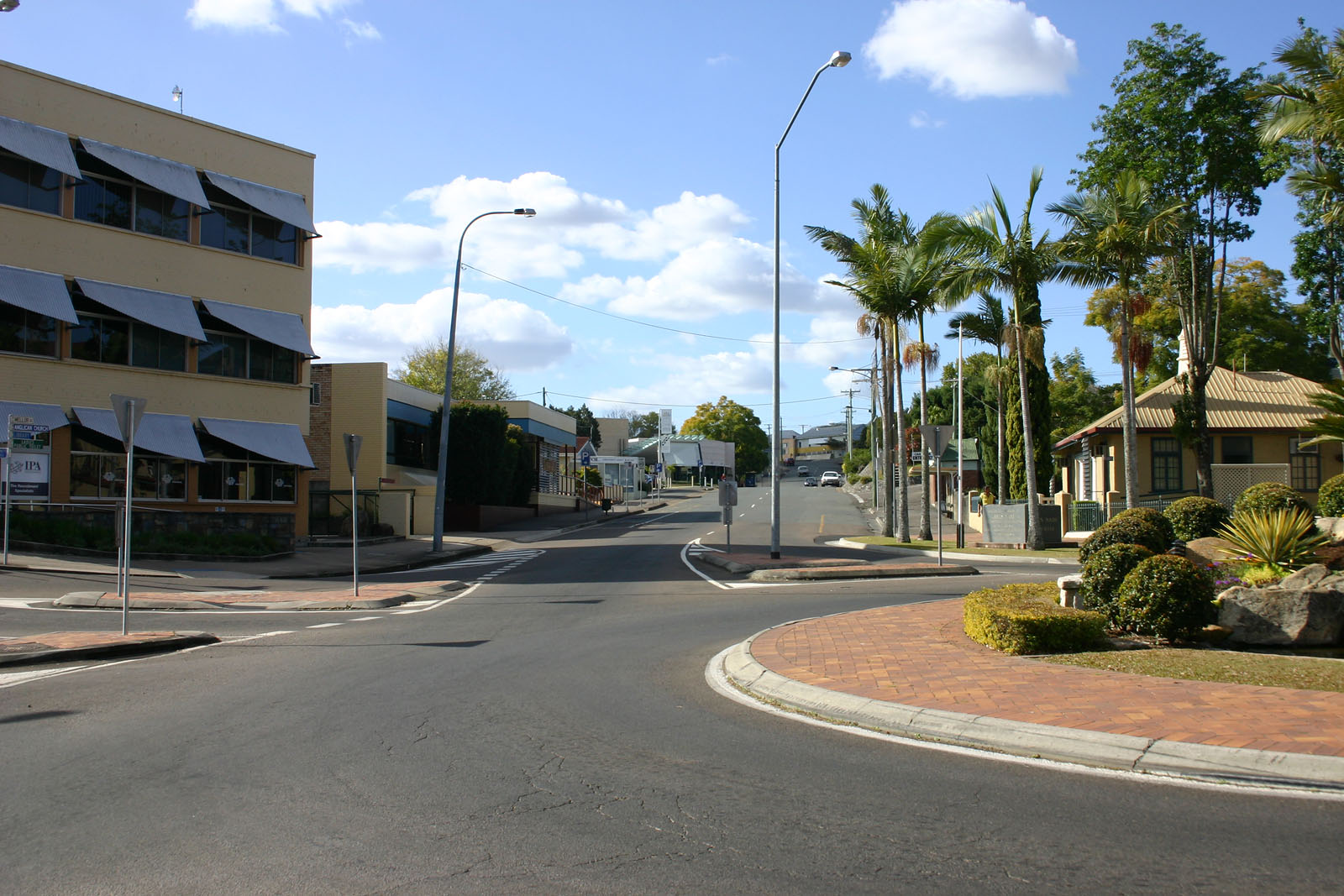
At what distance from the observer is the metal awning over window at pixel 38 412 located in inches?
958

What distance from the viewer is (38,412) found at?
2480 centimetres

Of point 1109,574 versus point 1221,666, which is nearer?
point 1221,666

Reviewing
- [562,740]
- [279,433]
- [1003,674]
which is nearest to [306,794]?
[562,740]

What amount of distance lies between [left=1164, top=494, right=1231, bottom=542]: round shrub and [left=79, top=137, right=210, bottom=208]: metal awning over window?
25.1 metres

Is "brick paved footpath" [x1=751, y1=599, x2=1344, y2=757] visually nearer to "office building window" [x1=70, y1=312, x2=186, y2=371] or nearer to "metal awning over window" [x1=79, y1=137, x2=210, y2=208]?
"office building window" [x1=70, y1=312, x2=186, y2=371]

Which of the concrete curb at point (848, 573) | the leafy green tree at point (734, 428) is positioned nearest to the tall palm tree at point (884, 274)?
the concrete curb at point (848, 573)

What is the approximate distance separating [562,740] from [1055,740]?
341 cm

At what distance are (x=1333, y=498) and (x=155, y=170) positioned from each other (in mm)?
28204

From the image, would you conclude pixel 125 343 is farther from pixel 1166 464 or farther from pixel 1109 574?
pixel 1166 464

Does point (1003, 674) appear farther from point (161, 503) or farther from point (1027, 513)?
point (161, 503)

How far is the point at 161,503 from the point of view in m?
27.5

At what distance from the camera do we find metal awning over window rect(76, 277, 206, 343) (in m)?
25.8

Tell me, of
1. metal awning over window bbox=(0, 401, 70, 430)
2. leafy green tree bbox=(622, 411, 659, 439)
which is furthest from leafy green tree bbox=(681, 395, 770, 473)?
metal awning over window bbox=(0, 401, 70, 430)

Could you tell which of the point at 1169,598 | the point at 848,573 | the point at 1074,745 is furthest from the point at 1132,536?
the point at 848,573
